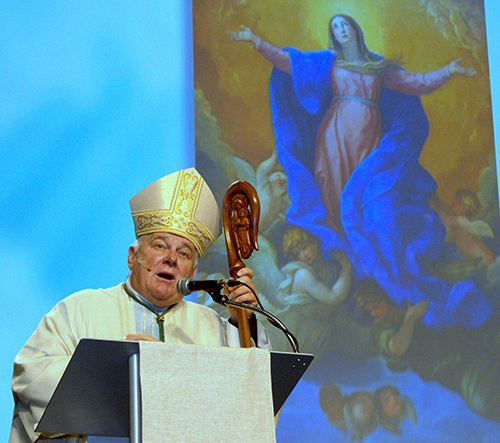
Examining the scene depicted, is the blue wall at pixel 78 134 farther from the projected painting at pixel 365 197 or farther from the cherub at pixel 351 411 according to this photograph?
the cherub at pixel 351 411

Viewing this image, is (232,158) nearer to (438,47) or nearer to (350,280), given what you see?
(350,280)

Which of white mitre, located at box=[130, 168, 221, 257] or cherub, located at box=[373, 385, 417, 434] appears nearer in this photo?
white mitre, located at box=[130, 168, 221, 257]

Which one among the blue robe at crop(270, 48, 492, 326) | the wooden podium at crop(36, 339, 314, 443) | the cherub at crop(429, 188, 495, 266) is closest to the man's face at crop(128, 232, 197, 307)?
the wooden podium at crop(36, 339, 314, 443)

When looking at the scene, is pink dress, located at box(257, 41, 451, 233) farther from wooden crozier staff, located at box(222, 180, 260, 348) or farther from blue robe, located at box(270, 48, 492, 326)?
wooden crozier staff, located at box(222, 180, 260, 348)

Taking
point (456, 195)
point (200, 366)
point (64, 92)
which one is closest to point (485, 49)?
point (456, 195)

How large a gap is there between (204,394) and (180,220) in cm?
158

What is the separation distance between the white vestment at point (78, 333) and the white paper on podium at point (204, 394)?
0.78 meters

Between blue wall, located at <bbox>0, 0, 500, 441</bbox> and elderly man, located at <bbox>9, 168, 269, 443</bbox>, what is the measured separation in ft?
4.38

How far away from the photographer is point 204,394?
2.12 meters

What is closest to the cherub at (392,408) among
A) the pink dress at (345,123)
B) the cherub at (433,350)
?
the cherub at (433,350)

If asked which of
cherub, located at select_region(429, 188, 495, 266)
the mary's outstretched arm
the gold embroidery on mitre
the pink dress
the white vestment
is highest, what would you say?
the mary's outstretched arm

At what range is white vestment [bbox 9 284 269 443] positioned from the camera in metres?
2.79

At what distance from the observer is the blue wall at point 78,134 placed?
190 inches

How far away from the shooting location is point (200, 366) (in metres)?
2.14
